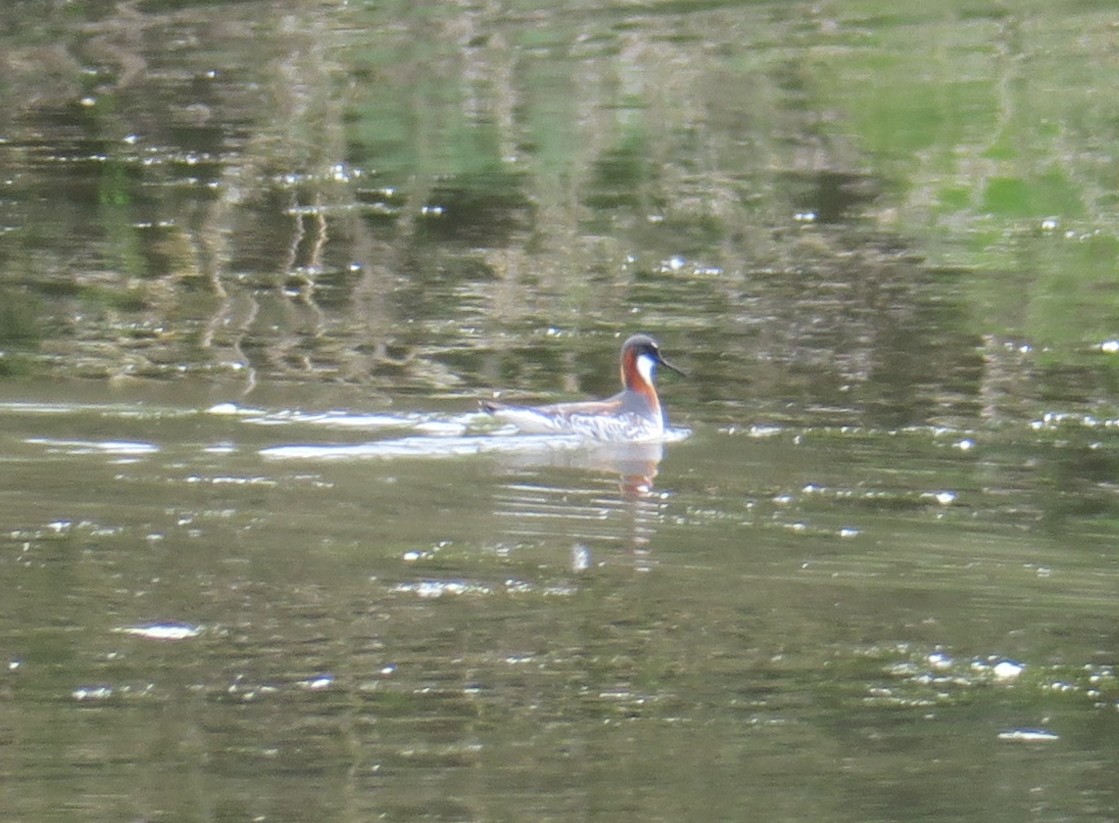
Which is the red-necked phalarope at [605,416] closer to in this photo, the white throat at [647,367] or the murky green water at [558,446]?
→ the white throat at [647,367]

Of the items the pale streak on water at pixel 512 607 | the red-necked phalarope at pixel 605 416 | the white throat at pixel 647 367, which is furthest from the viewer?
the white throat at pixel 647 367

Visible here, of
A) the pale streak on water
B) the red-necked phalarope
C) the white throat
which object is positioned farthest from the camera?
the white throat

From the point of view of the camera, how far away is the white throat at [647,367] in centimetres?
1172

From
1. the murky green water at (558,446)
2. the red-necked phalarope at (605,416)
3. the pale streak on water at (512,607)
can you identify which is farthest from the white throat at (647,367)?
the pale streak on water at (512,607)

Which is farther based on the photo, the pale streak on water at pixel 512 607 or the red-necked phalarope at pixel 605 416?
the red-necked phalarope at pixel 605 416

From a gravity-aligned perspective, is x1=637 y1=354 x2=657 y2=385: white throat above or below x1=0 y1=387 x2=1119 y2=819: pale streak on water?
above

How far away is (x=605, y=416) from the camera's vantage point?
1130 cm

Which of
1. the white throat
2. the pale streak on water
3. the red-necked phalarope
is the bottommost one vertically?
the pale streak on water

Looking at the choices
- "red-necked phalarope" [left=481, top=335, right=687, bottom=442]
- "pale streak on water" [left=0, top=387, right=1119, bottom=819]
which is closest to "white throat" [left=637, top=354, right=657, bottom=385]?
"red-necked phalarope" [left=481, top=335, right=687, bottom=442]

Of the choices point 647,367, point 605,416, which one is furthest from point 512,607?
point 647,367

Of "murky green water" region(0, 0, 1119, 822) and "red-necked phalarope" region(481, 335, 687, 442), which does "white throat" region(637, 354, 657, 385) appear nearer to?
"red-necked phalarope" region(481, 335, 687, 442)

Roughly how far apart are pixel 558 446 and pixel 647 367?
1.06 meters

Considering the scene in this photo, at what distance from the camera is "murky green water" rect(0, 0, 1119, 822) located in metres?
6.45

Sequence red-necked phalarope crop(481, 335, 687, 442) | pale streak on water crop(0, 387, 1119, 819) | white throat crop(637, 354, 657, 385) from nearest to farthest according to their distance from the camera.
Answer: pale streak on water crop(0, 387, 1119, 819), red-necked phalarope crop(481, 335, 687, 442), white throat crop(637, 354, 657, 385)
